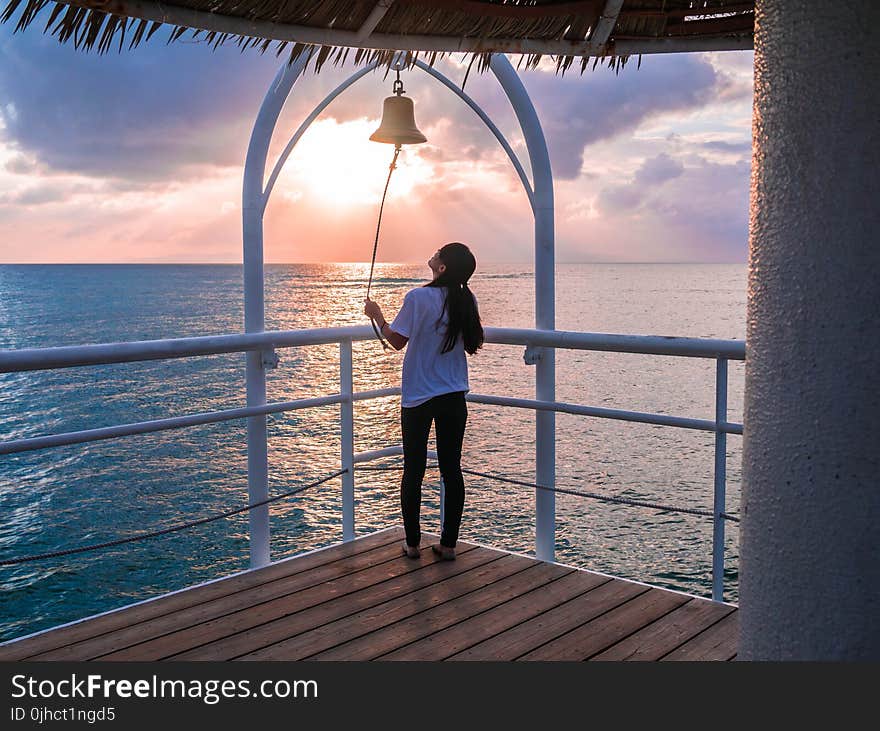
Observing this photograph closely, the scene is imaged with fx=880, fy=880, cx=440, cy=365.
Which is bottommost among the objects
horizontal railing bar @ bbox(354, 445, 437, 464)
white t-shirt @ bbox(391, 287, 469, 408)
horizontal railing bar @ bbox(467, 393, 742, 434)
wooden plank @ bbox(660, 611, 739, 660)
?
wooden plank @ bbox(660, 611, 739, 660)

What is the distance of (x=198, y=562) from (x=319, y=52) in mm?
17439

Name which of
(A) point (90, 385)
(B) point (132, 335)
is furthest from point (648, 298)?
(A) point (90, 385)

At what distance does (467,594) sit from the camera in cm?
316

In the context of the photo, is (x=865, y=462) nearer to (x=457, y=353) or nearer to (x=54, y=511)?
(x=457, y=353)

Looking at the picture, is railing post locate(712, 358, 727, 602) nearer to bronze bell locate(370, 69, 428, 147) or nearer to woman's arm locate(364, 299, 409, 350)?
woman's arm locate(364, 299, 409, 350)

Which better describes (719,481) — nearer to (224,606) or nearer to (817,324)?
(224,606)

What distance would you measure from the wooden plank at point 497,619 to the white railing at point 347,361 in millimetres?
424

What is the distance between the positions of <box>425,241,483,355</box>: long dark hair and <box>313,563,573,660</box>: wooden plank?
0.89 meters

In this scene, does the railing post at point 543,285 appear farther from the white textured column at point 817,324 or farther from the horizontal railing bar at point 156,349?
the white textured column at point 817,324

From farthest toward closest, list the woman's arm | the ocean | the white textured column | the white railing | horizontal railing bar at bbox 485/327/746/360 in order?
the ocean
the woman's arm
horizontal railing bar at bbox 485/327/746/360
the white railing
the white textured column

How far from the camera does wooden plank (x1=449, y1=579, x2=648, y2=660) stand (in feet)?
8.74

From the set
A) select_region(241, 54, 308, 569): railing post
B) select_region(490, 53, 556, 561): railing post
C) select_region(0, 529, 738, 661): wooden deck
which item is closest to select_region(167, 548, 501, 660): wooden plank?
select_region(0, 529, 738, 661): wooden deck

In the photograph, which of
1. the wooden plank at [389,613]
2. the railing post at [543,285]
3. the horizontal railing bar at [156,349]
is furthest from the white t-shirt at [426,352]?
the wooden plank at [389,613]

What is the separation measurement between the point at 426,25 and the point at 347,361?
1.48 metres
